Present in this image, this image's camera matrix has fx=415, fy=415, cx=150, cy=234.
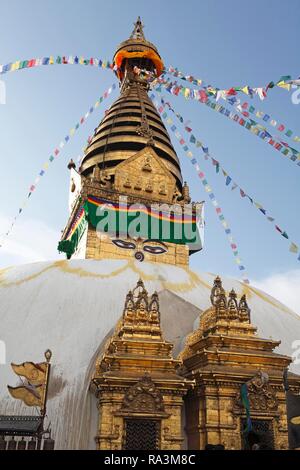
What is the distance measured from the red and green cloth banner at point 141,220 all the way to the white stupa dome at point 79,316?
19.1 ft

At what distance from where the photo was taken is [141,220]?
1988cm

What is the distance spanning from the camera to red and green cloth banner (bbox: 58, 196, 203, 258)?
19594 millimetres

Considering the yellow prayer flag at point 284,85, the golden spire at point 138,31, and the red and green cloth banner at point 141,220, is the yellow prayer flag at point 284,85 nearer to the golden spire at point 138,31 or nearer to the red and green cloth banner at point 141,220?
the red and green cloth banner at point 141,220

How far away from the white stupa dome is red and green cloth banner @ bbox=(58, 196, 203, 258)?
5.82 metres

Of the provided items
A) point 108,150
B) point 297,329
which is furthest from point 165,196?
point 297,329

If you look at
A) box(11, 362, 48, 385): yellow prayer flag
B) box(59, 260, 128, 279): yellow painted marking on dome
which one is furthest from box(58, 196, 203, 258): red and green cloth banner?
box(11, 362, 48, 385): yellow prayer flag

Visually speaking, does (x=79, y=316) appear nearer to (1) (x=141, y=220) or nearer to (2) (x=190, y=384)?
(2) (x=190, y=384)

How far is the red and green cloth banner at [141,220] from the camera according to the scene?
19594 millimetres

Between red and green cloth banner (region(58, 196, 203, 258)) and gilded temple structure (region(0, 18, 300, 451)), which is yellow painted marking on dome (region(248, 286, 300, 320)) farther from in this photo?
red and green cloth banner (region(58, 196, 203, 258))

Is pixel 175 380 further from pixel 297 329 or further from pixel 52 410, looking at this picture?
pixel 297 329

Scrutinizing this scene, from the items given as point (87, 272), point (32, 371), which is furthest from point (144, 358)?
point (87, 272)

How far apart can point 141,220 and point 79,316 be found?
9424 millimetres

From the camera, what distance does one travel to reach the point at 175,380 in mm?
8078

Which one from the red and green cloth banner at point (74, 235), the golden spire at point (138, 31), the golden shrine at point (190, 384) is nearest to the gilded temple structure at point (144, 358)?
the golden shrine at point (190, 384)
